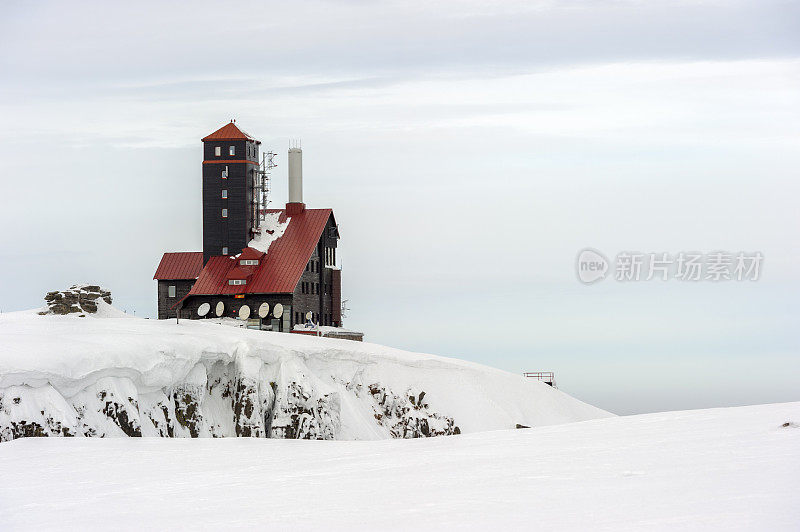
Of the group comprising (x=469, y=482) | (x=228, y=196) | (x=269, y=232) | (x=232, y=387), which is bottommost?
(x=232, y=387)

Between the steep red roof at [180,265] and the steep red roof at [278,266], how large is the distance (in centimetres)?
595

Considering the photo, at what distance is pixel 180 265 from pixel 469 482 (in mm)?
54530

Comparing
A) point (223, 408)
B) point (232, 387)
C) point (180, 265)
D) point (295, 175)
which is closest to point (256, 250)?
point (295, 175)

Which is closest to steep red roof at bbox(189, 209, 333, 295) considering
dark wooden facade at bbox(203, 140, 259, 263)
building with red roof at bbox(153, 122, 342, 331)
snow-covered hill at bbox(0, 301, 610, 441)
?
building with red roof at bbox(153, 122, 342, 331)

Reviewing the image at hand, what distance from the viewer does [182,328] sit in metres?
42.0

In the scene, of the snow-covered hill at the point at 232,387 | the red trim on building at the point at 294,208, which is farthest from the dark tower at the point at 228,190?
the snow-covered hill at the point at 232,387

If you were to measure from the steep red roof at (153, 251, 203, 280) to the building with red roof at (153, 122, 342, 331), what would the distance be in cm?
258

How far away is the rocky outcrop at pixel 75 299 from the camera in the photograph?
2117 inches

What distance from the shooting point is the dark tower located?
60.1 metres

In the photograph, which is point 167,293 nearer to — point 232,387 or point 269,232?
point 269,232

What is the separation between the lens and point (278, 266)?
58.2 m

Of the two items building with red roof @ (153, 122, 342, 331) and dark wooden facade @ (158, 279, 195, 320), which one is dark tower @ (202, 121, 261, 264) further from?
dark wooden facade @ (158, 279, 195, 320)

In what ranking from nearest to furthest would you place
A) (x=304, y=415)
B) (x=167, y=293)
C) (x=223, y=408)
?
(x=223, y=408), (x=304, y=415), (x=167, y=293)

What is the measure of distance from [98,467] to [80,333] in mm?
16544
